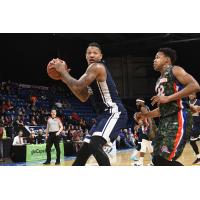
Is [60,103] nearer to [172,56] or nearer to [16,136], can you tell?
[16,136]

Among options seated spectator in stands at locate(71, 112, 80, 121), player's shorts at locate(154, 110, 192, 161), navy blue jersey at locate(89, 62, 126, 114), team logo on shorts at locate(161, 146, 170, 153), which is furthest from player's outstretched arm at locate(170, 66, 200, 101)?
seated spectator in stands at locate(71, 112, 80, 121)

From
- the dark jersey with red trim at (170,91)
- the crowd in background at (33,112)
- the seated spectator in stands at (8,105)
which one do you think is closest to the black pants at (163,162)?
the dark jersey with red trim at (170,91)

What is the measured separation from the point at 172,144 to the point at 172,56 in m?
1.06

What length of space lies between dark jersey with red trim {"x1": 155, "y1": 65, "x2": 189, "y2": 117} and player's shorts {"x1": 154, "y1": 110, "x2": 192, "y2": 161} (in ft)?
0.20

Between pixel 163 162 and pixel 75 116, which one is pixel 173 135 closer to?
pixel 163 162

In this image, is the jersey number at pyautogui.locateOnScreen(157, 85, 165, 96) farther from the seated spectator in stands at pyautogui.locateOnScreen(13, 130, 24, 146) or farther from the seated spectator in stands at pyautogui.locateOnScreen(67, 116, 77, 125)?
the seated spectator in stands at pyautogui.locateOnScreen(67, 116, 77, 125)

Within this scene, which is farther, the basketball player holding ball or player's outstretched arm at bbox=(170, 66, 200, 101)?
the basketball player holding ball

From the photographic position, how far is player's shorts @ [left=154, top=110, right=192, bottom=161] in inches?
149

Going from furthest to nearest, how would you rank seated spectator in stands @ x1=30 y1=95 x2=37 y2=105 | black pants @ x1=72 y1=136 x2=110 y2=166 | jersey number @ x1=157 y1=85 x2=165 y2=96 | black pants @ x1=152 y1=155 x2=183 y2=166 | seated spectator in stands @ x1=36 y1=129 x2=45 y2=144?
seated spectator in stands @ x1=30 y1=95 x2=37 y2=105, seated spectator in stands @ x1=36 y1=129 x2=45 y2=144, jersey number @ x1=157 y1=85 x2=165 y2=96, black pants @ x1=72 y1=136 x2=110 y2=166, black pants @ x1=152 y1=155 x2=183 y2=166

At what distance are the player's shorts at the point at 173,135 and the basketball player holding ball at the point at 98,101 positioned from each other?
1.85 ft

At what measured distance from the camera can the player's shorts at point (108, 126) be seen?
4.12m

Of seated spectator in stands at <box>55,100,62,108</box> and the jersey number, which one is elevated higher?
the jersey number
